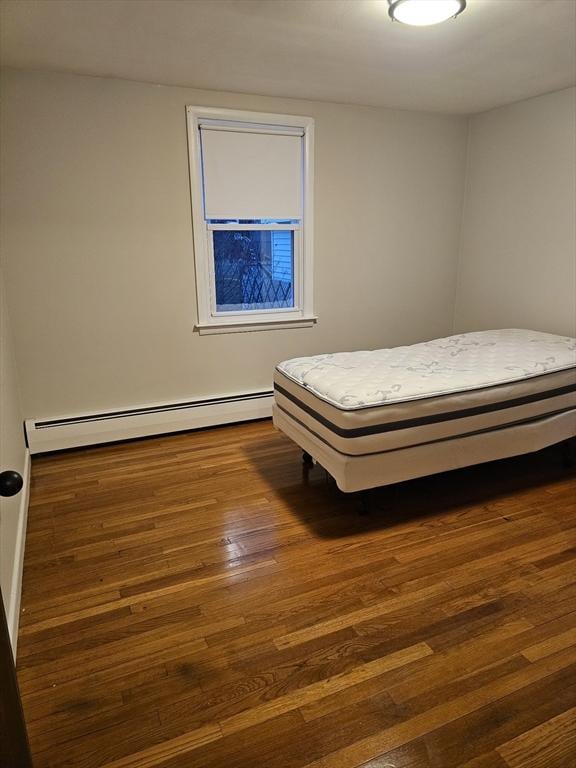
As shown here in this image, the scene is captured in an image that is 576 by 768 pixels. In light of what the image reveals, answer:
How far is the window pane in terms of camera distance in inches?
148

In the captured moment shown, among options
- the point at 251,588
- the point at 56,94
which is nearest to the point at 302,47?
the point at 56,94

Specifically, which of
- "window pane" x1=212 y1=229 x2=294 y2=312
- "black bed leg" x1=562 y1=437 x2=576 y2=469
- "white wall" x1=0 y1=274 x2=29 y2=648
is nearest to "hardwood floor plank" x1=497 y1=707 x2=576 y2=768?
"white wall" x1=0 y1=274 x2=29 y2=648

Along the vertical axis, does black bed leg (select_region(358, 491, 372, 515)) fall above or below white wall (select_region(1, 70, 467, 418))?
below

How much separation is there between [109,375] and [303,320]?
5.04 ft

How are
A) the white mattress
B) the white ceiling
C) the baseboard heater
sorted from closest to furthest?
the white ceiling < the white mattress < the baseboard heater

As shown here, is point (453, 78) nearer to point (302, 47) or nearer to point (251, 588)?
point (302, 47)

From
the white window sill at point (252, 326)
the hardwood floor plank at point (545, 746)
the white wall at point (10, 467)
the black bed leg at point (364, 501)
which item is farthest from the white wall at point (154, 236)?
the hardwood floor plank at point (545, 746)

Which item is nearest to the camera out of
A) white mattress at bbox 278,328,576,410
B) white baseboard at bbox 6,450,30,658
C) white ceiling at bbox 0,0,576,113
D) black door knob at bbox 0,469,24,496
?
black door knob at bbox 0,469,24,496

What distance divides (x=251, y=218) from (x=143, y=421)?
1.69m

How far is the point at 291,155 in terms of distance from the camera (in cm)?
369

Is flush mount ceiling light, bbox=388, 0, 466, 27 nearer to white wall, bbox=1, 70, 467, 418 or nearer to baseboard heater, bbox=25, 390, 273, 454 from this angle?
white wall, bbox=1, 70, 467, 418

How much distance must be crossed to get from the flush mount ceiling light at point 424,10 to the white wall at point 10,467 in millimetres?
2447

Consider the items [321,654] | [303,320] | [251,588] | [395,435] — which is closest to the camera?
[321,654]

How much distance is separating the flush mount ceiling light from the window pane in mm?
1821
